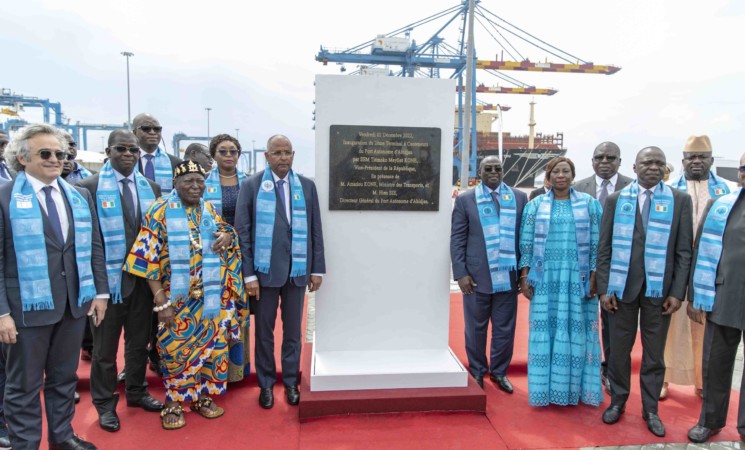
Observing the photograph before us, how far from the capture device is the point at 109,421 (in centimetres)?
278

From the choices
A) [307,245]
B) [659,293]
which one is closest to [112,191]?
[307,245]

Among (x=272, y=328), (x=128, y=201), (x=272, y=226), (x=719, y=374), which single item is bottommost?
(x=719, y=374)

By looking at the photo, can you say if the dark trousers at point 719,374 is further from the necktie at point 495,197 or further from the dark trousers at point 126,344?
the dark trousers at point 126,344

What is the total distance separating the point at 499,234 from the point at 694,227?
1.46m

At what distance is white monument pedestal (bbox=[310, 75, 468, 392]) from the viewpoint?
10.2 ft

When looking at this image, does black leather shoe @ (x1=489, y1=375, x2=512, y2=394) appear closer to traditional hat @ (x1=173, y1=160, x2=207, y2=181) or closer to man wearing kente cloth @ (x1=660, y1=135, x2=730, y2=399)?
man wearing kente cloth @ (x1=660, y1=135, x2=730, y2=399)

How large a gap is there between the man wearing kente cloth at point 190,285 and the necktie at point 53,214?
1.29 ft

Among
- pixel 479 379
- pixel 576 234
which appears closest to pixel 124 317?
pixel 479 379

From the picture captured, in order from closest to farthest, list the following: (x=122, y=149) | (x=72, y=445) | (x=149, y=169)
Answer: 1. (x=72, y=445)
2. (x=122, y=149)
3. (x=149, y=169)

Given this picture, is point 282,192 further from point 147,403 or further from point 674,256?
point 674,256

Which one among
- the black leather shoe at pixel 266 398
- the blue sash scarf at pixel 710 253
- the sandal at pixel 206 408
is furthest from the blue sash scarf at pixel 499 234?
the sandal at pixel 206 408

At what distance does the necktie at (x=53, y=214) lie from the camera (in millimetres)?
2297

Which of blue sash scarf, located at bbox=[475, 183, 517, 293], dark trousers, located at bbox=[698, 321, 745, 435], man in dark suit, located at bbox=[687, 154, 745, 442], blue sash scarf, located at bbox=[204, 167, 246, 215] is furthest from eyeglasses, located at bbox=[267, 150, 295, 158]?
dark trousers, located at bbox=[698, 321, 745, 435]

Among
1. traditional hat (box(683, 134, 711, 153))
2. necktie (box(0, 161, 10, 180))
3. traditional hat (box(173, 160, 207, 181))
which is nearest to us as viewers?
traditional hat (box(173, 160, 207, 181))
